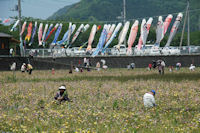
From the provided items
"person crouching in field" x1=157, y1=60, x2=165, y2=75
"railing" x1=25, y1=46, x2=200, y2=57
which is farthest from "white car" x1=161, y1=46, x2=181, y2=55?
"person crouching in field" x1=157, y1=60, x2=165, y2=75

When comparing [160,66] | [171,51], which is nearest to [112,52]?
[171,51]

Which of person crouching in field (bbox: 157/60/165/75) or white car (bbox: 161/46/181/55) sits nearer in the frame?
person crouching in field (bbox: 157/60/165/75)

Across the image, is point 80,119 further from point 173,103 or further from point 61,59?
point 61,59

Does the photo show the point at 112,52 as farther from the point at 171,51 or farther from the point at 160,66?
the point at 160,66

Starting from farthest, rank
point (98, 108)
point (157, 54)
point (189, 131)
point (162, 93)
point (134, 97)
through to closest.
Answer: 1. point (157, 54)
2. point (162, 93)
3. point (134, 97)
4. point (98, 108)
5. point (189, 131)

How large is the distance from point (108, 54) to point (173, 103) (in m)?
41.9

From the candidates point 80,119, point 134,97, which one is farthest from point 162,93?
point 80,119

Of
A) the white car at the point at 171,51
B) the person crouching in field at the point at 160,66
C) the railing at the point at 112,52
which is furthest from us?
the white car at the point at 171,51

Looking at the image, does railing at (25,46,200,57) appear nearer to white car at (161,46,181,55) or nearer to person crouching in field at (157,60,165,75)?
white car at (161,46,181,55)

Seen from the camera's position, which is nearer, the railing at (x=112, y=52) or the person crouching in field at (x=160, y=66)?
the person crouching in field at (x=160, y=66)

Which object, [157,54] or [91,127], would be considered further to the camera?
[157,54]

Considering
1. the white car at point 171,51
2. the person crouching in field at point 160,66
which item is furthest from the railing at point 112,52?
the person crouching in field at point 160,66

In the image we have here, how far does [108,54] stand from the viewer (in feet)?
187

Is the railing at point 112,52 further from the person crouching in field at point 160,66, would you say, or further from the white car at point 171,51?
the person crouching in field at point 160,66
